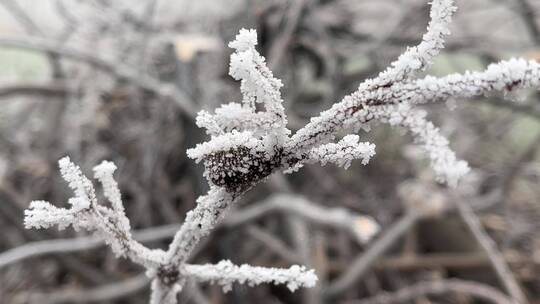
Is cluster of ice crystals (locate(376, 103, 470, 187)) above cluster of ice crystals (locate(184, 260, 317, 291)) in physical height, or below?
above

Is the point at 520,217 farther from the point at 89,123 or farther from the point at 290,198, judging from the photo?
the point at 89,123

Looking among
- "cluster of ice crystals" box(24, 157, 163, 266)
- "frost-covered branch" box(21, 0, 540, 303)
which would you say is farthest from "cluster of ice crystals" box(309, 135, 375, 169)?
"cluster of ice crystals" box(24, 157, 163, 266)

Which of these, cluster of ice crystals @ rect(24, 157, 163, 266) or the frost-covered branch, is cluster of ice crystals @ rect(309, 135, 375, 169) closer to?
the frost-covered branch

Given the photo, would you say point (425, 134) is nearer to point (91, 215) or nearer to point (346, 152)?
point (346, 152)

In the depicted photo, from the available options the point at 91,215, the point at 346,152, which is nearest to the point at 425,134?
the point at 346,152

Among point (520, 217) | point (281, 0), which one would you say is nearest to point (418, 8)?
point (281, 0)
